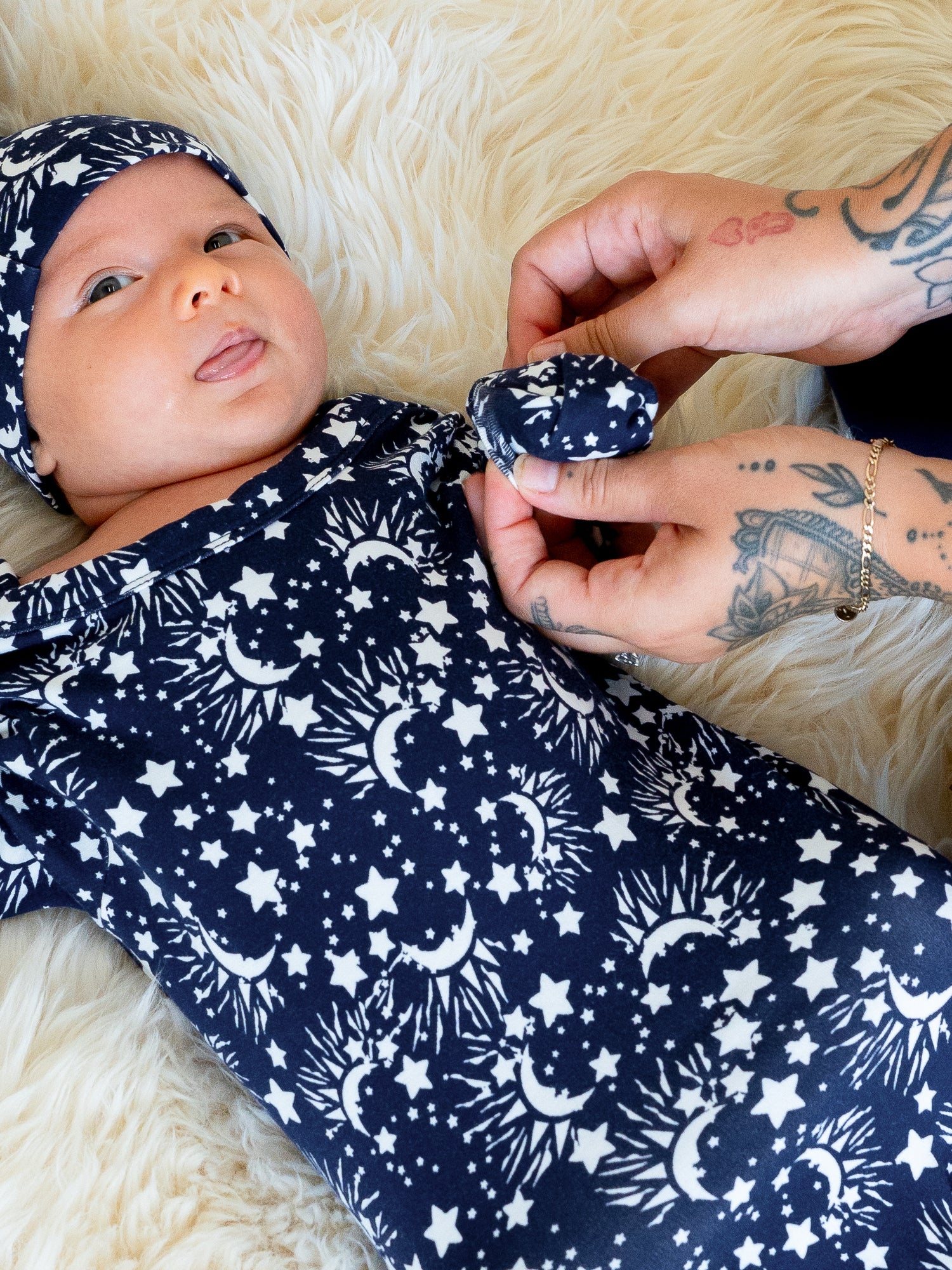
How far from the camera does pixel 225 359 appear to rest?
1109 millimetres

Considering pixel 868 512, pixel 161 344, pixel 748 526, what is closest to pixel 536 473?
pixel 748 526

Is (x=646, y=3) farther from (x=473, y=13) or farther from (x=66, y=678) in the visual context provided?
(x=66, y=678)

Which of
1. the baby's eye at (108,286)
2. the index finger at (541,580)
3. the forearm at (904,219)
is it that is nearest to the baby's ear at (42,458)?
the baby's eye at (108,286)

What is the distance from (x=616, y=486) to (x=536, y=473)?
74mm

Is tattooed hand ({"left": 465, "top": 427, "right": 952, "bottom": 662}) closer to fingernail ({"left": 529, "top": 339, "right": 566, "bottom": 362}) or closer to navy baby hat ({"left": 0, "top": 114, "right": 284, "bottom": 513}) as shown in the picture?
fingernail ({"left": 529, "top": 339, "right": 566, "bottom": 362})

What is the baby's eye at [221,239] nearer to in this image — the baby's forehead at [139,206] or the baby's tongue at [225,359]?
the baby's forehead at [139,206]

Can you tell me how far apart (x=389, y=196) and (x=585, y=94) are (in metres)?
0.29

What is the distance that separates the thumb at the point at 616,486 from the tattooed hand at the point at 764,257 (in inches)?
4.5

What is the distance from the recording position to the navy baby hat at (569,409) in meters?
0.93

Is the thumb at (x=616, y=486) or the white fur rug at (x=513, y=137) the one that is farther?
the white fur rug at (x=513, y=137)

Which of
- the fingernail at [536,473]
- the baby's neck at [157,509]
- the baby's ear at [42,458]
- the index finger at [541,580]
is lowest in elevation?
the index finger at [541,580]

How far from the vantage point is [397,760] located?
3.33 feet

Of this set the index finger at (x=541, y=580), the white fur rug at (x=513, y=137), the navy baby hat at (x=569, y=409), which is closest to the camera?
the navy baby hat at (x=569, y=409)

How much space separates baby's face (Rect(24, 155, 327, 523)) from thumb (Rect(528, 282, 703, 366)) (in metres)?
0.28
